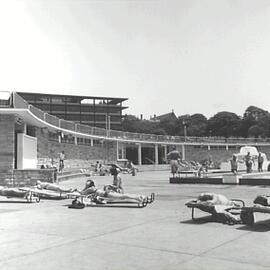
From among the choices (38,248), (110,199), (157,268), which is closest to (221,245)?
(157,268)

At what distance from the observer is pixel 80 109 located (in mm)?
112625

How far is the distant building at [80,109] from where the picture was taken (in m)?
111

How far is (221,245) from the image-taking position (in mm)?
7355

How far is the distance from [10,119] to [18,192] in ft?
34.4

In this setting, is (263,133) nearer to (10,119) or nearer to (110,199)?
(10,119)

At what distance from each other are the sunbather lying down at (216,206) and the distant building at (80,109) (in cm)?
10018

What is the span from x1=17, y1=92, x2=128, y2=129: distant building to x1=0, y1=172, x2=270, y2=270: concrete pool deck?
99663 mm

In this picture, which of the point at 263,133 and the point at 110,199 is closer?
the point at 110,199

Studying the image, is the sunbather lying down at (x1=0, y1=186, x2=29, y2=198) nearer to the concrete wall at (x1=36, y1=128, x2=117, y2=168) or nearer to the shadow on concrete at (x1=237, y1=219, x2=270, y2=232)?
the shadow on concrete at (x1=237, y1=219, x2=270, y2=232)

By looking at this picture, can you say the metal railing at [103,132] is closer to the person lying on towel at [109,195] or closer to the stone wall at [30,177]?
the stone wall at [30,177]

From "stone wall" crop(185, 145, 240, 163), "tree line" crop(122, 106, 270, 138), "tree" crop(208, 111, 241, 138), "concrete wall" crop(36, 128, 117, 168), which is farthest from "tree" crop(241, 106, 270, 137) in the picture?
"concrete wall" crop(36, 128, 117, 168)

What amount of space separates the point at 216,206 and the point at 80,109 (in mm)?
104052

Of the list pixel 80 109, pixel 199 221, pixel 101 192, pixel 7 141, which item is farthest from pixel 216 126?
pixel 199 221

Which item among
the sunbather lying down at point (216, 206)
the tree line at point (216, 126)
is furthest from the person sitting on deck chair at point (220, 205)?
the tree line at point (216, 126)
